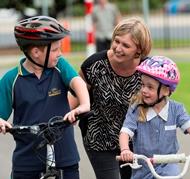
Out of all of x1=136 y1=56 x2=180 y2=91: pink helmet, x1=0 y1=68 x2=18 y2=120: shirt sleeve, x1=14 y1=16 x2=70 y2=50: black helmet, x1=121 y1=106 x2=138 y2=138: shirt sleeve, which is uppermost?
x1=14 y1=16 x2=70 y2=50: black helmet

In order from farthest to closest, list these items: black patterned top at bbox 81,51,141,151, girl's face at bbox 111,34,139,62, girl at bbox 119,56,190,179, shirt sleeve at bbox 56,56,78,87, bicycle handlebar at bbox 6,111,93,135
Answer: black patterned top at bbox 81,51,141,151 → girl's face at bbox 111,34,139,62 → shirt sleeve at bbox 56,56,78,87 → girl at bbox 119,56,190,179 → bicycle handlebar at bbox 6,111,93,135

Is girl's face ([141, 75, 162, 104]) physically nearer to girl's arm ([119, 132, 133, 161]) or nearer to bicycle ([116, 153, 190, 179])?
girl's arm ([119, 132, 133, 161])

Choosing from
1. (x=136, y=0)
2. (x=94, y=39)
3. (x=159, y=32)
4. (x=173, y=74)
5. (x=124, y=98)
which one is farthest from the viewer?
(x=136, y=0)

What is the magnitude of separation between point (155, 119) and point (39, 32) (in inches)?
34.9

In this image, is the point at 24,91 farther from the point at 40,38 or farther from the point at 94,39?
the point at 94,39

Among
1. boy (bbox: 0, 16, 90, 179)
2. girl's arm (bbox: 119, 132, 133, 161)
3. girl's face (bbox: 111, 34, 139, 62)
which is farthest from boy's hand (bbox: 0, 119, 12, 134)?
girl's face (bbox: 111, 34, 139, 62)

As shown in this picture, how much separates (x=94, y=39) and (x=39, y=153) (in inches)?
544

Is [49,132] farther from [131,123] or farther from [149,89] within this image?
[149,89]

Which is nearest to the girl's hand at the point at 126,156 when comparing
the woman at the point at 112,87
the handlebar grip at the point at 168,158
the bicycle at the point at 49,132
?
the handlebar grip at the point at 168,158

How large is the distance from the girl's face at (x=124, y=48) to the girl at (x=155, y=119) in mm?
401

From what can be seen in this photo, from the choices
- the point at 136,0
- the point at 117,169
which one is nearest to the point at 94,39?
the point at 117,169

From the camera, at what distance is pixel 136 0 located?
54188 millimetres

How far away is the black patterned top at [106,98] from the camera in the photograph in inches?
210

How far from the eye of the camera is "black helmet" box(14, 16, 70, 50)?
4.68 m
